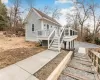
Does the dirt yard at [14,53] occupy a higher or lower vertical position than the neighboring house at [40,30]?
lower

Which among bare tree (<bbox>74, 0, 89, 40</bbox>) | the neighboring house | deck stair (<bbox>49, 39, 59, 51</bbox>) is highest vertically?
bare tree (<bbox>74, 0, 89, 40</bbox>)

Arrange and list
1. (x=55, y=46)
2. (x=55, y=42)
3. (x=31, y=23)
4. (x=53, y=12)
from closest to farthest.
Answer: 1. (x=55, y=46)
2. (x=55, y=42)
3. (x=31, y=23)
4. (x=53, y=12)

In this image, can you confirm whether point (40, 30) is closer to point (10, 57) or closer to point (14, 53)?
point (14, 53)

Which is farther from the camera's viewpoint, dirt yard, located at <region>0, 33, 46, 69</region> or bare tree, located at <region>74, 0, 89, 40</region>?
bare tree, located at <region>74, 0, 89, 40</region>

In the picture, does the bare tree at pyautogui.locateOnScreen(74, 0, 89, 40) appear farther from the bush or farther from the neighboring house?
the neighboring house

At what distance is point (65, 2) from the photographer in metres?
38.0

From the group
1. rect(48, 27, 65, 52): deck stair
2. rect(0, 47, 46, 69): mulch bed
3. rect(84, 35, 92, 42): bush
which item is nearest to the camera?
rect(0, 47, 46, 69): mulch bed

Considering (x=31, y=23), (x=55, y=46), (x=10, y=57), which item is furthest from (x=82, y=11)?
(x=10, y=57)

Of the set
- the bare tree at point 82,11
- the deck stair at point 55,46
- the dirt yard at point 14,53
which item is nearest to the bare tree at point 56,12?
the bare tree at point 82,11

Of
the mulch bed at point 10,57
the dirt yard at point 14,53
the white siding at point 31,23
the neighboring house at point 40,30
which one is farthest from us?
the white siding at point 31,23

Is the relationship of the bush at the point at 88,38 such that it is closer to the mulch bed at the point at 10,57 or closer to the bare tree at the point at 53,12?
the bare tree at the point at 53,12

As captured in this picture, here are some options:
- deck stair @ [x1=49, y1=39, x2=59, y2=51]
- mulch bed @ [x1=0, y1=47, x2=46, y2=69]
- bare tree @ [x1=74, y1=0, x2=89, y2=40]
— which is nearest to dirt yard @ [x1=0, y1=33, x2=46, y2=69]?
mulch bed @ [x1=0, y1=47, x2=46, y2=69]

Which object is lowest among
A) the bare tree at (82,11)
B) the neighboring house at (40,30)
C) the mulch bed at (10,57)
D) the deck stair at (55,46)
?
the mulch bed at (10,57)

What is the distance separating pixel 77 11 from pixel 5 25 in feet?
76.7
